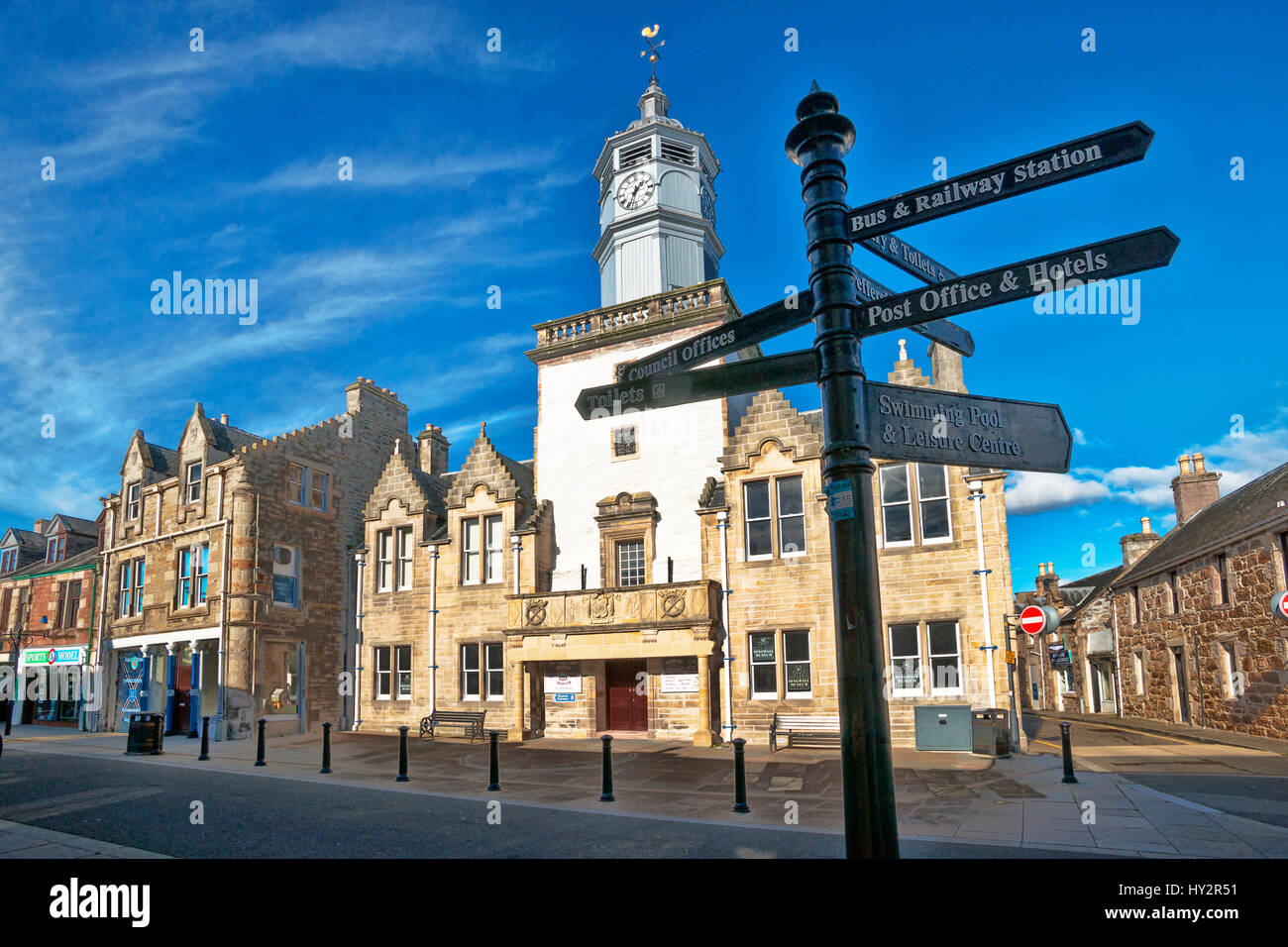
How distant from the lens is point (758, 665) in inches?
789

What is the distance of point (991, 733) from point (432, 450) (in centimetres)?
2173

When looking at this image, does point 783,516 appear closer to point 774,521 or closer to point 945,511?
point 774,521

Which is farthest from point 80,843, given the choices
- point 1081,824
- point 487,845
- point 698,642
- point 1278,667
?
point 1278,667

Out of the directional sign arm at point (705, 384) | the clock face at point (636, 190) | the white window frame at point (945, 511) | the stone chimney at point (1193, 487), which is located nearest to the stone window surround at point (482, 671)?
the white window frame at point (945, 511)

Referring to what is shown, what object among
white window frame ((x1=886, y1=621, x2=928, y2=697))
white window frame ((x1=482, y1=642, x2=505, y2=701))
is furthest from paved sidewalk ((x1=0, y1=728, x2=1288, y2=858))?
white window frame ((x1=482, y1=642, x2=505, y2=701))

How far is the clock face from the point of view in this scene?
2644cm

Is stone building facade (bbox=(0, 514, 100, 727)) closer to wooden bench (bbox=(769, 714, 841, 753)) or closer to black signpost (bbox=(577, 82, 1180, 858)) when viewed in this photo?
wooden bench (bbox=(769, 714, 841, 753))

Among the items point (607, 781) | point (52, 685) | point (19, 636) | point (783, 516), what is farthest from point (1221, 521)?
point (19, 636)

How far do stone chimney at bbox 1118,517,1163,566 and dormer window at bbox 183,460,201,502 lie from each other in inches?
1456

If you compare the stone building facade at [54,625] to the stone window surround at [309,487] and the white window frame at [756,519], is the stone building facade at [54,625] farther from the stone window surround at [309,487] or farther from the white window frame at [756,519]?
the white window frame at [756,519]

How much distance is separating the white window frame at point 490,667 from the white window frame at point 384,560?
460 centimetres

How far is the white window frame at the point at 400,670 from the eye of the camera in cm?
2502
